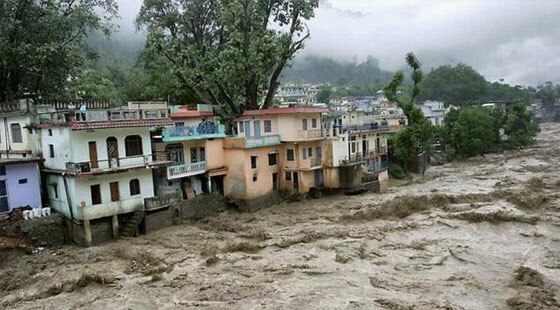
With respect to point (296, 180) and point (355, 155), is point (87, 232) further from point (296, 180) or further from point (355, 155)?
point (355, 155)

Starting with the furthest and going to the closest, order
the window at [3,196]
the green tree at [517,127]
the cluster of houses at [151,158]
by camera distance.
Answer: the green tree at [517,127], the cluster of houses at [151,158], the window at [3,196]

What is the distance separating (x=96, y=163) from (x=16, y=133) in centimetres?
605

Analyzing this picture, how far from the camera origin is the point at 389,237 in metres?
24.1

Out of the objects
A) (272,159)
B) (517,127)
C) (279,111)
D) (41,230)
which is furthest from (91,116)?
(517,127)

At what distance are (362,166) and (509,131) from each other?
1489 inches

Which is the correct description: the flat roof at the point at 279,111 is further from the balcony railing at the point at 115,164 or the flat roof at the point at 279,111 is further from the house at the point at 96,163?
the house at the point at 96,163

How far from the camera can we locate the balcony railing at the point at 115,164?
22.8 metres

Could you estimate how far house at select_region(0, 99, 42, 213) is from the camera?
2294 centimetres

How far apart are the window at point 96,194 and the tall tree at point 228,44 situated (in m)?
12.9

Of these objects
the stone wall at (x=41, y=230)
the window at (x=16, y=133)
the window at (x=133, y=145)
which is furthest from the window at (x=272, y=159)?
the window at (x=16, y=133)

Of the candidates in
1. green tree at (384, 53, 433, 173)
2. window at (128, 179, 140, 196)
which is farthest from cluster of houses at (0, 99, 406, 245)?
green tree at (384, 53, 433, 173)

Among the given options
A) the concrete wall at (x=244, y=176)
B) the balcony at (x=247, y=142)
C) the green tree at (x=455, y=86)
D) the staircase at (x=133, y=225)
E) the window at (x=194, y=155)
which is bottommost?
the staircase at (x=133, y=225)

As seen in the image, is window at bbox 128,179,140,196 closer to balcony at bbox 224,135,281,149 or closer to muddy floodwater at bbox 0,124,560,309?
muddy floodwater at bbox 0,124,560,309

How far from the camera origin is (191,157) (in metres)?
30.2
